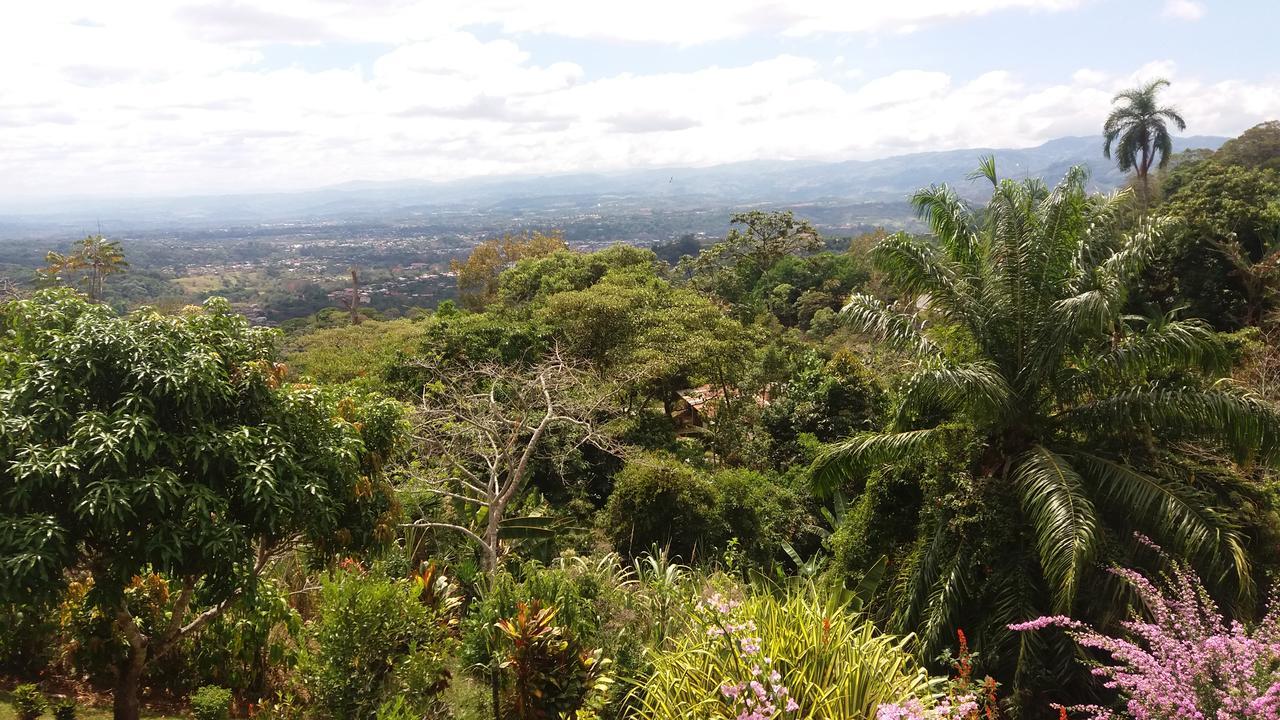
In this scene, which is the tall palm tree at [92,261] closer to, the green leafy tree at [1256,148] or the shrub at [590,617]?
the shrub at [590,617]

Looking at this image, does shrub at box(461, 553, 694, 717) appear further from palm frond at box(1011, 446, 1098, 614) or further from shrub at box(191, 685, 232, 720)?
palm frond at box(1011, 446, 1098, 614)

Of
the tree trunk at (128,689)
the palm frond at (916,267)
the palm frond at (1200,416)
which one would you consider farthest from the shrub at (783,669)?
the palm frond at (916,267)

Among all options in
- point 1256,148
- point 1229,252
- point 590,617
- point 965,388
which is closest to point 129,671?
point 590,617

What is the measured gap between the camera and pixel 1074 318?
6.07 metres

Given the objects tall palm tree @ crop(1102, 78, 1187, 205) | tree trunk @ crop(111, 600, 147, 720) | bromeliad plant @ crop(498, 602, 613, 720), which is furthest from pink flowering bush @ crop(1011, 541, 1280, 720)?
tall palm tree @ crop(1102, 78, 1187, 205)

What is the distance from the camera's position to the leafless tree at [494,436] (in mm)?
8578

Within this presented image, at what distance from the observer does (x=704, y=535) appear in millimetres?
9609

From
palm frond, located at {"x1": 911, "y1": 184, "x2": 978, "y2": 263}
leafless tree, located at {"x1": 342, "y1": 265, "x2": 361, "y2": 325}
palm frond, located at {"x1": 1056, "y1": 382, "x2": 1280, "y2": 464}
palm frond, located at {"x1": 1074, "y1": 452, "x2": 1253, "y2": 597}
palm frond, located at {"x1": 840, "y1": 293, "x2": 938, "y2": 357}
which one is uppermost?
palm frond, located at {"x1": 911, "y1": 184, "x2": 978, "y2": 263}

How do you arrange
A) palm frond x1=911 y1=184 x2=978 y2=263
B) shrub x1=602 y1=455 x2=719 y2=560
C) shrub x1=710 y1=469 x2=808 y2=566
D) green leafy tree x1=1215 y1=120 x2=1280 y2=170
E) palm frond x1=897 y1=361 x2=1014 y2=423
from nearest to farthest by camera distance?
palm frond x1=897 y1=361 x2=1014 y2=423 → palm frond x1=911 y1=184 x2=978 y2=263 → shrub x1=602 y1=455 x2=719 y2=560 → shrub x1=710 y1=469 x2=808 y2=566 → green leafy tree x1=1215 y1=120 x2=1280 y2=170

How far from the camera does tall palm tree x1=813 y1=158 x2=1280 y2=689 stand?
5645 millimetres

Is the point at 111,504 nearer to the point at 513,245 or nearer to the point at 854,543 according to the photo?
the point at 854,543

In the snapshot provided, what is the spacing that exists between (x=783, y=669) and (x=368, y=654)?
8.71 ft

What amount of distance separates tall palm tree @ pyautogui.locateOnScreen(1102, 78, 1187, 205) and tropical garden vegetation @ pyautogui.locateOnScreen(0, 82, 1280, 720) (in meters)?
20.8

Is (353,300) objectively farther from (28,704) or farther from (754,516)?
(28,704)
